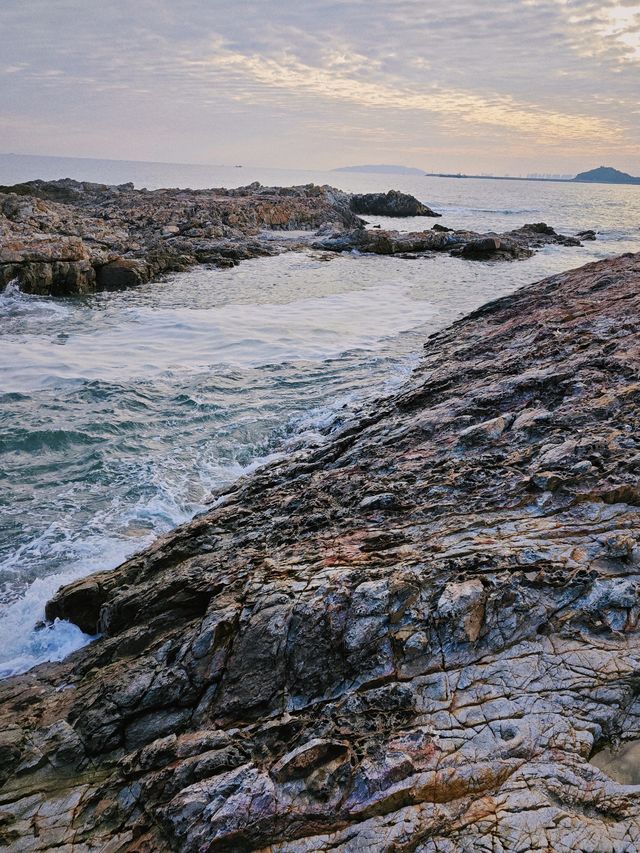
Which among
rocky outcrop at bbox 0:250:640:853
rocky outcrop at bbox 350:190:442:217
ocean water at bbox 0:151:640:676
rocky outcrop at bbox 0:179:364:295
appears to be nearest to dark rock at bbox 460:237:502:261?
ocean water at bbox 0:151:640:676

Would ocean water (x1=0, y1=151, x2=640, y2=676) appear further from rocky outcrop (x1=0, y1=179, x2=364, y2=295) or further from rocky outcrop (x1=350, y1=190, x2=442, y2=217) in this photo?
rocky outcrop (x1=350, y1=190, x2=442, y2=217)

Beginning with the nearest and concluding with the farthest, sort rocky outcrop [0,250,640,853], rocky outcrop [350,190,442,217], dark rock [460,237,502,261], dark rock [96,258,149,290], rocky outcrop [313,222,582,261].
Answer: rocky outcrop [0,250,640,853] → dark rock [96,258,149,290] → dark rock [460,237,502,261] → rocky outcrop [313,222,582,261] → rocky outcrop [350,190,442,217]

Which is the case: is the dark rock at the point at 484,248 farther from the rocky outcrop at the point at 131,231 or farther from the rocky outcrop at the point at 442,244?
the rocky outcrop at the point at 131,231

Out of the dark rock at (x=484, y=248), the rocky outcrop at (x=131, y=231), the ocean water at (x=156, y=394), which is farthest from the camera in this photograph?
the dark rock at (x=484, y=248)

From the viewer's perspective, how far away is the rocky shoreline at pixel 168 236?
2770 centimetres

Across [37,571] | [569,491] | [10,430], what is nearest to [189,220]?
[10,430]

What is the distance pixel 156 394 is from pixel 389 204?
241 ft

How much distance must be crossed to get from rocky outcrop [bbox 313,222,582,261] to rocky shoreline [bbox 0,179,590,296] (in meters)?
0.08

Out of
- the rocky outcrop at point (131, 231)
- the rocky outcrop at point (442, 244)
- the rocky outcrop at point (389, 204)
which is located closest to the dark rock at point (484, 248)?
the rocky outcrop at point (442, 244)

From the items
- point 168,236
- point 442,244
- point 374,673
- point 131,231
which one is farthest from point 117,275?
point 374,673

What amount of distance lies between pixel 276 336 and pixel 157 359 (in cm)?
451

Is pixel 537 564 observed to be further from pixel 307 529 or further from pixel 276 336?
pixel 276 336

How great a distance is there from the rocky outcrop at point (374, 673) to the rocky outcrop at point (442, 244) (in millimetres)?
36171

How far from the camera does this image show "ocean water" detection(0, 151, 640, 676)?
8727mm
